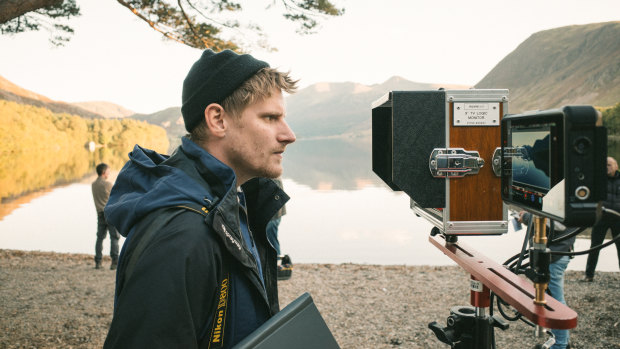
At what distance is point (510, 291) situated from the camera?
4.67 ft

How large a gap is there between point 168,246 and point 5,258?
10195 millimetres

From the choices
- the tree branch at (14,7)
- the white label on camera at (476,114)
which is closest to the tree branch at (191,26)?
the tree branch at (14,7)

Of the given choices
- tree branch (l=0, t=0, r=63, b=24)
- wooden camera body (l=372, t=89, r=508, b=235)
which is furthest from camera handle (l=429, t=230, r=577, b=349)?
tree branch (l=0, t=0, r=63, b=24)

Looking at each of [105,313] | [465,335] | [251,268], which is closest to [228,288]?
[251,268]

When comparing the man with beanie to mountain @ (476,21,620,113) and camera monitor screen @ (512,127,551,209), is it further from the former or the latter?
mountain @ (476,21,620,113)

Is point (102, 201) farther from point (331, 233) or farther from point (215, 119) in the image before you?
point (331, 233)

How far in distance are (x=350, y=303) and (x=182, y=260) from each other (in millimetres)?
5289

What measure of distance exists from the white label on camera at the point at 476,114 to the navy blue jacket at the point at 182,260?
1.08 m

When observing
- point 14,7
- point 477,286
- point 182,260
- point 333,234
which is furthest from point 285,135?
point 333,234

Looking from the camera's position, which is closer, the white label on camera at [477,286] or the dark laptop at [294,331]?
the dark laptop at [294,331]

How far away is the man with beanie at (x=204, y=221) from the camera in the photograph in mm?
905

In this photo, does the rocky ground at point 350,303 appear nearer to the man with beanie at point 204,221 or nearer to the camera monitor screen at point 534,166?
the camera monitor screen at point 534,166

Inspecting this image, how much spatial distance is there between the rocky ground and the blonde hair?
3.93 m

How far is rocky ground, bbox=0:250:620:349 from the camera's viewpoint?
4690 mm
